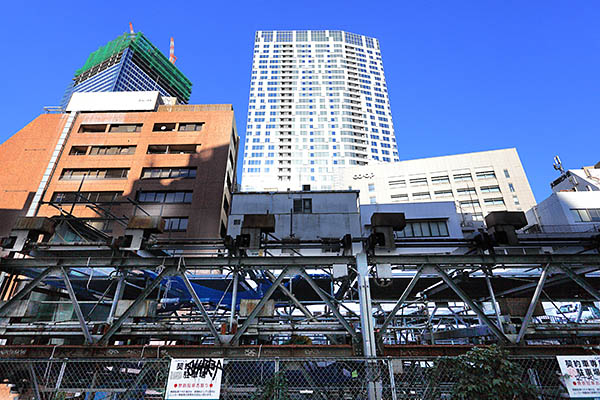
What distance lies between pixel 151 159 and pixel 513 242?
40.5 metres

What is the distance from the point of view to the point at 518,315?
35.1ft

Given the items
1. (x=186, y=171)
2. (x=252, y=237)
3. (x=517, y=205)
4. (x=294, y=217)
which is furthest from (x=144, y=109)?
(x=517, y=205)

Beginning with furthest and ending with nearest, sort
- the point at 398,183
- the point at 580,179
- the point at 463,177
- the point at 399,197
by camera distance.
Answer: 1. the point at 398,183
2. the point at 399,197
3. the point at 463,177
4. the point at 580,179

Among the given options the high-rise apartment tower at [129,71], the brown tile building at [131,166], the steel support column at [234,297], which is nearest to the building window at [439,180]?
the brown tile building at [131,166]

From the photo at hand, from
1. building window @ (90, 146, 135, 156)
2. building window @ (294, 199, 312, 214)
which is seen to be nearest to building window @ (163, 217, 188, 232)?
building window @ (90, 146, 135, 156)

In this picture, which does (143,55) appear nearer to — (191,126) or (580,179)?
(191,126)

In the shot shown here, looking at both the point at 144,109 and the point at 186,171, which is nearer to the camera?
the point at 186,171

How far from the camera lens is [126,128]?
4319 centimetres

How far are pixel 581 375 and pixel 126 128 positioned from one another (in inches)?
1965

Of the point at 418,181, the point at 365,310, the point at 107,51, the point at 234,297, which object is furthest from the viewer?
the point at 107,51

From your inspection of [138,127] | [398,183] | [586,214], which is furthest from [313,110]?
[586,214]

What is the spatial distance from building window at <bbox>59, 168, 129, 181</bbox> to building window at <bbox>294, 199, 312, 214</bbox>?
24.7m

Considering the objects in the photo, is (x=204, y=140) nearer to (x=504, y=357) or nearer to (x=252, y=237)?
(x=252, y=237)

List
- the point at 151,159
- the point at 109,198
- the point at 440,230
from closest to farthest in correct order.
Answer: the point at 440,230, the point at 109,198, the point at 151,159
